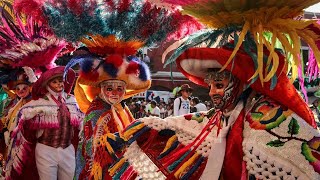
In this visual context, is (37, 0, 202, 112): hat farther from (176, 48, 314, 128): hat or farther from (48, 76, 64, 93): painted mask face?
(176, 48, 314, 128): hat

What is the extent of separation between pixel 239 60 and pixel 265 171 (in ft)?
2.29

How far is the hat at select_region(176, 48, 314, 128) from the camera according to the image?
3.29m

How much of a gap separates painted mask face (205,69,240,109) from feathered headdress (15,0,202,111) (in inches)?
47.6

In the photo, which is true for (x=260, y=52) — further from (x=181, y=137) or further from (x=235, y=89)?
(x=181, y=137)

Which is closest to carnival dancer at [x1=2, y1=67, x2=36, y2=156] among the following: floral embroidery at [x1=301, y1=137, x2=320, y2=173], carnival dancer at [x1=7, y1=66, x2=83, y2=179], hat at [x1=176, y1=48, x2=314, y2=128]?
carnival dancer at [x1=7, y1=66, x2=83, y2=179]

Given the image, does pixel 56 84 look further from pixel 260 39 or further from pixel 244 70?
pixel 260 39

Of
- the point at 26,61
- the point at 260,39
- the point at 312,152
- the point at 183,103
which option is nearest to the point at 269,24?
the point at 260,39

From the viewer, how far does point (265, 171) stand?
3203 millimetres

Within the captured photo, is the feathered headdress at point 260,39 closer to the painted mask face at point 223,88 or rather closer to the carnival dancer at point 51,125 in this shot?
the painted mask face at point 223,88

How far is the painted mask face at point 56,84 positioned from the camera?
22.5 ft

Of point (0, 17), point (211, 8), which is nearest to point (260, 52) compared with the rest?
point (211, 8)

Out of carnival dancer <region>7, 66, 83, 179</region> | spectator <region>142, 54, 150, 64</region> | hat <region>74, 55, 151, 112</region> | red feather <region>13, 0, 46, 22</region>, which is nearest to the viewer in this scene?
red feather <region>13, 0, 46, 22</region>

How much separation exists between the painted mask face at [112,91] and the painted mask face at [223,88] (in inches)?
92.2

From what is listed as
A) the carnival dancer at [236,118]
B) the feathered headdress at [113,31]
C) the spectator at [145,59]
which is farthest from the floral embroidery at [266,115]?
the spectator at [145,59]
